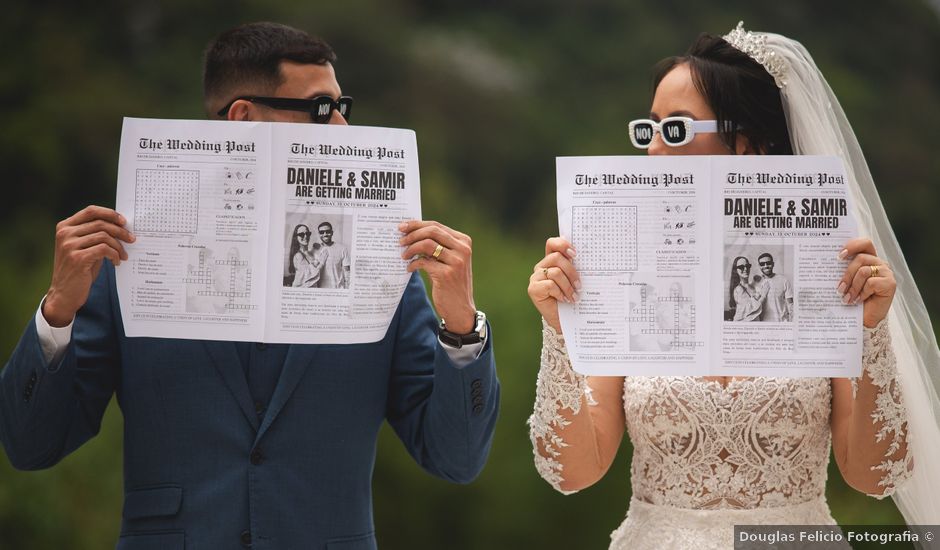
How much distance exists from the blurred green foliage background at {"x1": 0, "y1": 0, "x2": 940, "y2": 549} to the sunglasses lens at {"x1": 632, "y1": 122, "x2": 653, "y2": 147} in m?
2.77

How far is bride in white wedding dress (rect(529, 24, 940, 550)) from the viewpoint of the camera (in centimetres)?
293

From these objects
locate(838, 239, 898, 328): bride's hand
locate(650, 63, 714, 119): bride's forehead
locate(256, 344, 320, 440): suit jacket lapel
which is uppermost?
locate(650, 63, 714, 119): bride's forehead

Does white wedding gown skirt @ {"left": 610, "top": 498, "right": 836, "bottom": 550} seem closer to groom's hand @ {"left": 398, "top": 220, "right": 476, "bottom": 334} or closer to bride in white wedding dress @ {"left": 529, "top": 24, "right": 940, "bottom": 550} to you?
bride in white wedding dress @ {"left": 529, "top": 24, "right": 940, "bottom": 550}

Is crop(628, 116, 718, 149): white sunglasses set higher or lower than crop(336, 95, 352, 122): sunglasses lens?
lower

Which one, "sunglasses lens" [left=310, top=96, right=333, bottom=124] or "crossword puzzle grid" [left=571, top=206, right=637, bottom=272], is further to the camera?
"sunglasses lens" [left=310, top=96, right=333, bottom=124]

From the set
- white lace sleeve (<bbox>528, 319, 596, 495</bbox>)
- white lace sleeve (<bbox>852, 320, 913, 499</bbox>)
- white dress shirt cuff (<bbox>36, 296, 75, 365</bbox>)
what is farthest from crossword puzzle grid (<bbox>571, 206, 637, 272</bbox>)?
white dress shirt cuff (<bbox>36, 296, 75, 365</bbox>)

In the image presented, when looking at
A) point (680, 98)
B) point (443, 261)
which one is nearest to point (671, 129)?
point (680, 98)

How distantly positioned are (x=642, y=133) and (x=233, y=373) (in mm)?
1354

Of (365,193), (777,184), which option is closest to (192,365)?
(365,193)

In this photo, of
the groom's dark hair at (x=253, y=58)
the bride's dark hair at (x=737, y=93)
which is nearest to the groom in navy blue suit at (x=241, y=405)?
the groom's dark hair at (x=253, y=58)

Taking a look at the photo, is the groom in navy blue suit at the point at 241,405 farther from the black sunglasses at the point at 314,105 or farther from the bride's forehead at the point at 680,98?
the bride's forehead at the point at 680,98

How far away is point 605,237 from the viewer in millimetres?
2727

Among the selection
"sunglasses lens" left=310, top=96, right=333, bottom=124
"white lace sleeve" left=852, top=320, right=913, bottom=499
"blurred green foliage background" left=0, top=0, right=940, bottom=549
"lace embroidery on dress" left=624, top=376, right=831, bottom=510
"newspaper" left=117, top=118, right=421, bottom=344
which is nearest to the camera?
"newspaper" left=117, top=118, right=421, bottom=344

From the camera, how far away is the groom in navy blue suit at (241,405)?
261 cm
